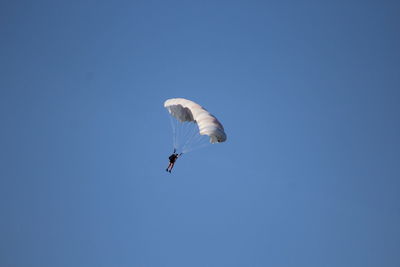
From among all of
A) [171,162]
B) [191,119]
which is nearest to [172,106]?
[191,119]

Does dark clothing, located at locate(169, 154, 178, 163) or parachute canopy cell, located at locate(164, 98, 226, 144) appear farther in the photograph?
dark clothing, located at locate(169, 154, 178, 163)

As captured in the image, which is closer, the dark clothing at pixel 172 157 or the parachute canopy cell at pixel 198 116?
the parachute canopy cell at pixel 198 116

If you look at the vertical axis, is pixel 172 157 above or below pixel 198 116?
below

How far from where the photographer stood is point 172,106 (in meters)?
45.8

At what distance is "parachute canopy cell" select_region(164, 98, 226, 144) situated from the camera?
136 feet

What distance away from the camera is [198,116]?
141ft

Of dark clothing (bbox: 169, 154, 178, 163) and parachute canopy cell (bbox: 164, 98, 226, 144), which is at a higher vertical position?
parachute canopy cell (bbox: 164, 98, 226, 144)

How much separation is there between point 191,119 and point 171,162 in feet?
15.0

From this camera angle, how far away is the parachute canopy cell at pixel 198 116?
41.6 metres

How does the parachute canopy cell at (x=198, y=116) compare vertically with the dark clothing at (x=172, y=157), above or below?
above

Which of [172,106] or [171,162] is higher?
[172,106]

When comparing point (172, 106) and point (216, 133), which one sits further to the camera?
point (172, 106)

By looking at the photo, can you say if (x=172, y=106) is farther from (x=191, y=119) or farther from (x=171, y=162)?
(x=171, y=162)

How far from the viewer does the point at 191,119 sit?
45.5 metres
